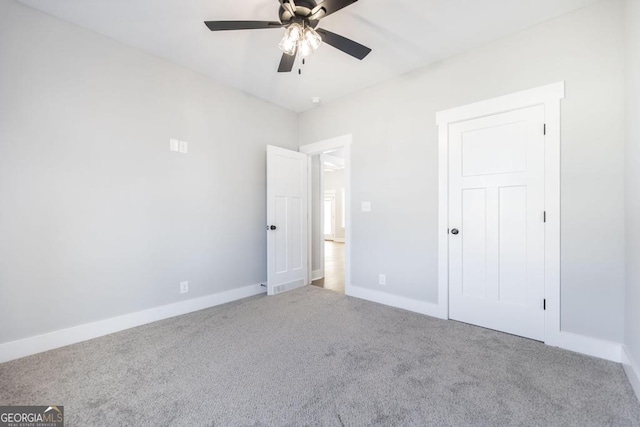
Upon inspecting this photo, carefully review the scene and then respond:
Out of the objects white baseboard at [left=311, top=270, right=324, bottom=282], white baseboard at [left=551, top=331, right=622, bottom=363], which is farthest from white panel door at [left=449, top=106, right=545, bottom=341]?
white baseboard at [left=311, top=270, right=324, bottom=282]

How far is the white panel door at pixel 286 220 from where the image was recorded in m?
3.68

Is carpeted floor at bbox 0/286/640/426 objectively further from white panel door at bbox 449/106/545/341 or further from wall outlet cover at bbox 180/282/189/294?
wall outlet cover at bbox 180/282/189/294

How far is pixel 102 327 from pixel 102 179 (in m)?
1.37

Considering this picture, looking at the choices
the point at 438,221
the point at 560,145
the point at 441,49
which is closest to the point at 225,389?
the point at 438,221

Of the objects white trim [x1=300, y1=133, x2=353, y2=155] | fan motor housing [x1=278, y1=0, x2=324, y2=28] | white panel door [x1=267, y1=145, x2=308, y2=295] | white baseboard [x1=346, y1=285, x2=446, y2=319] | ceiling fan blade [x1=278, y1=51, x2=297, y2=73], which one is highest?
fan motor housing [x1=278, y1=0, x2=324, y2=28]

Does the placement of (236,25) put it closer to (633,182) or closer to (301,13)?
(301,13)

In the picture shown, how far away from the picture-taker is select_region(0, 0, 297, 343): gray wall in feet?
6.86

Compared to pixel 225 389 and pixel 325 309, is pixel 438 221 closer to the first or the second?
pixel 325 309

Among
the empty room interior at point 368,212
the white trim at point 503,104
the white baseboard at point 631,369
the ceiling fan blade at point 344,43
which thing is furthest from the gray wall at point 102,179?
the white baseboard at point 631,369

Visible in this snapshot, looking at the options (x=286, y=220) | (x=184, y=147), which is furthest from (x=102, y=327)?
(x=286, y=220)

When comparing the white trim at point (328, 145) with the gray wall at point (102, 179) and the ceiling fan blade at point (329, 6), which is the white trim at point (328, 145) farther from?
the ceiling fan blade at point (329, 6)

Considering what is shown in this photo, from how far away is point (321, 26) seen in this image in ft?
7.66

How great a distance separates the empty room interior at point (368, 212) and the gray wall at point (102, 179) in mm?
17

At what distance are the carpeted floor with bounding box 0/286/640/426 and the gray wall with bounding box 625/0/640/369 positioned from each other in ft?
1.25
